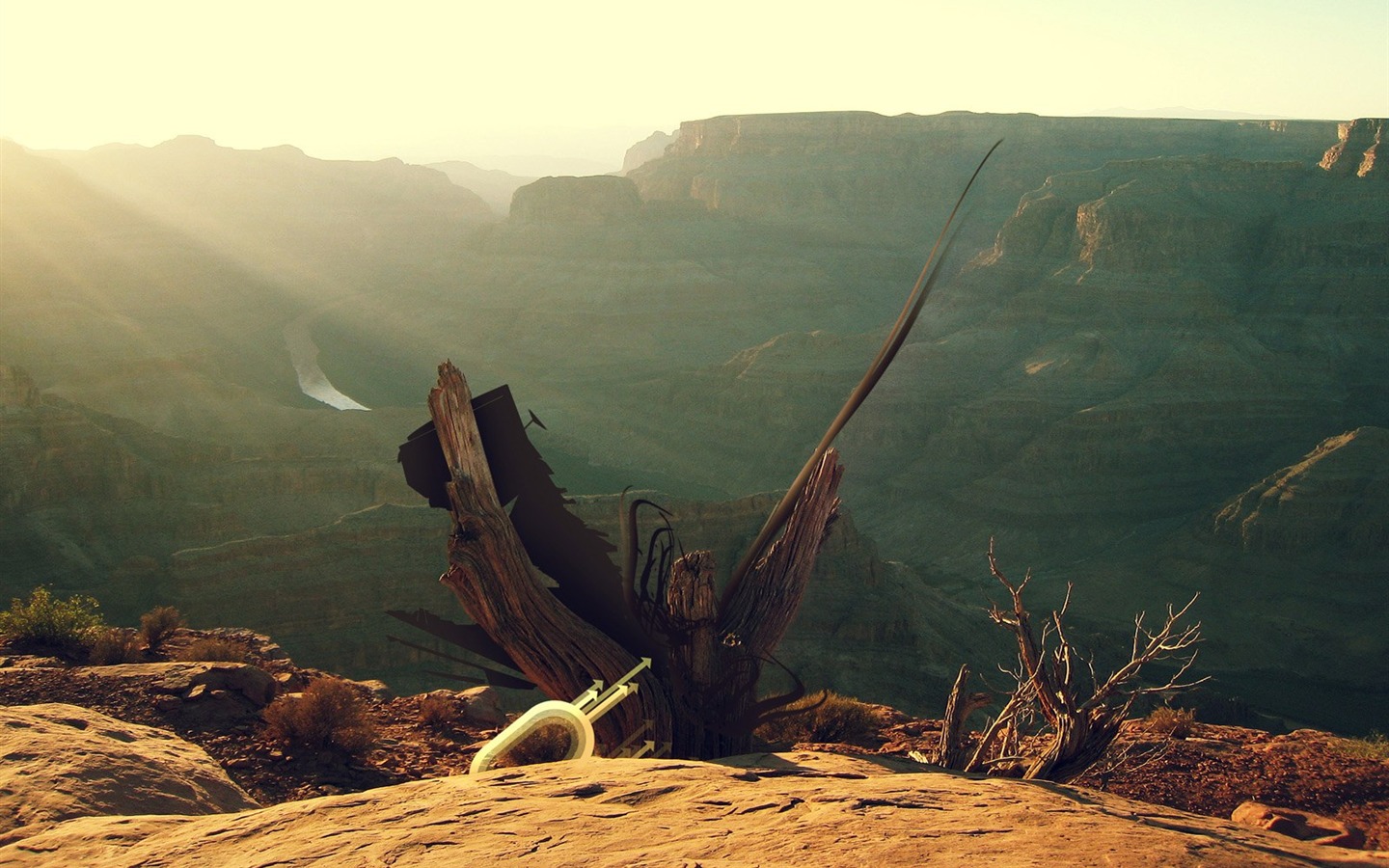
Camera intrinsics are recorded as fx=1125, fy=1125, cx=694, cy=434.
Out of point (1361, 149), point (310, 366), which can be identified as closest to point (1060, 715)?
point (1361, 149)

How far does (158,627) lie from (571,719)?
1053 centimetres

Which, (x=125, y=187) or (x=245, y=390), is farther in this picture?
(x=125, y=187)

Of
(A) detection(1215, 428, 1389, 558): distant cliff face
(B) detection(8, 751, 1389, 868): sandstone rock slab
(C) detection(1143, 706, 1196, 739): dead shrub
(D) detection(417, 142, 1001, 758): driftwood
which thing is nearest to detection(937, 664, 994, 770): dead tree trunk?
(D) detection(417, 142, 1001, 758): driftwood

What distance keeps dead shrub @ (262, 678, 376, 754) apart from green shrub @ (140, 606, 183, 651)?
5.02m

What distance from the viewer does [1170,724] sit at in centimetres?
1209

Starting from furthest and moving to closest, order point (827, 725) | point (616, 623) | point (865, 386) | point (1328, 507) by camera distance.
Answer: point (1328, 507) → point (827, 725) → point (616, 623) → point (865, 386)

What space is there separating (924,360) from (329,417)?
1340 inches

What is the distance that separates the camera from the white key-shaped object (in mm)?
6820

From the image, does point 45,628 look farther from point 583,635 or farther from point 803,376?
point 803,376

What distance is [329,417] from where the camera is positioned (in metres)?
53.0

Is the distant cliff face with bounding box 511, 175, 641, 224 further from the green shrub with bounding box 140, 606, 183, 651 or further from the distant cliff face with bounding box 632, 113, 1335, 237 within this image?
the green shrub with bounding box 140, 606, 183, 651

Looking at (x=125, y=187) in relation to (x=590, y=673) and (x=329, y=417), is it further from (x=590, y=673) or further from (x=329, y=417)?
(x=590, y=673)

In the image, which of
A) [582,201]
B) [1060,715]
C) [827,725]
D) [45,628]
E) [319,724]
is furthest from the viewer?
[582,201]

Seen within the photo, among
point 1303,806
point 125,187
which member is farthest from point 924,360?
point 125,187
